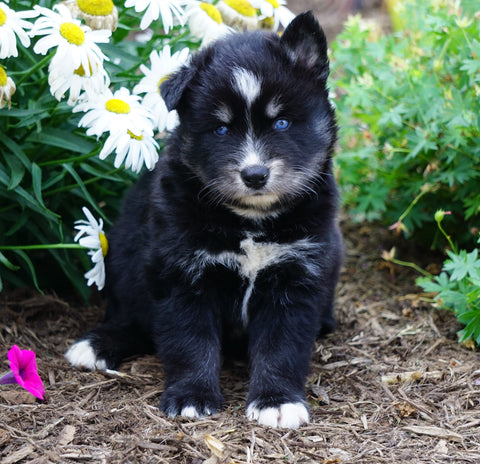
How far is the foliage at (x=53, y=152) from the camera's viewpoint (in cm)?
433

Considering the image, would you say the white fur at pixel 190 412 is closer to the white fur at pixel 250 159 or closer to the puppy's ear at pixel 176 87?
the white fur at pixel 250 159

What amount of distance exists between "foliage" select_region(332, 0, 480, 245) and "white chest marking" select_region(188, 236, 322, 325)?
1526 mm

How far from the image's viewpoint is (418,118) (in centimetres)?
530

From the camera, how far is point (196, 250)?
3904mm

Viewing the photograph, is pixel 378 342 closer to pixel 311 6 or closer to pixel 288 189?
pixel 288 189

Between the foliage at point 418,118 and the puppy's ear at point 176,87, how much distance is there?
1.93 m

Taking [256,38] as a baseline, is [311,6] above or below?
below

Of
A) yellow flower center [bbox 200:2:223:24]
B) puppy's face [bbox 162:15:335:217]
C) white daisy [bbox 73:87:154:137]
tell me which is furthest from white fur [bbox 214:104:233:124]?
yellow flower center [bbox 200:2:223:24]

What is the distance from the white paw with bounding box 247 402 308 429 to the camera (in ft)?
11.9

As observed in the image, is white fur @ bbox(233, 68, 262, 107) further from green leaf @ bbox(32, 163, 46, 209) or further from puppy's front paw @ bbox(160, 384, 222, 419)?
puppy's front paw @ bbox(160, 384, 222, 419)

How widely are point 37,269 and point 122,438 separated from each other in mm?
2239

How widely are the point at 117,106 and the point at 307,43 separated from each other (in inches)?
45.7

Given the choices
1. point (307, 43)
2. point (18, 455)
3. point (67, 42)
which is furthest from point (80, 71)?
point (18, 455)

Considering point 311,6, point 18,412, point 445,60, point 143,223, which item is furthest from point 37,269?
point 311,6
